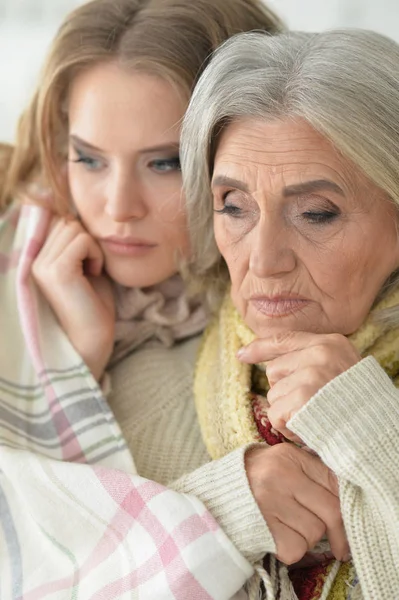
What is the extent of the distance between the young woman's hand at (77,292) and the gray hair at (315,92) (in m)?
0.33

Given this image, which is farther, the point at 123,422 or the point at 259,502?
the point at 123,422

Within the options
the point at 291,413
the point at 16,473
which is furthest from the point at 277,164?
the point at 16,473

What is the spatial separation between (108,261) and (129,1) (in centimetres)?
47

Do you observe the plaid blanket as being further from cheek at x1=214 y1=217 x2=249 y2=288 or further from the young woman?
cheek at x1=214 y1=217 x2=249 y2=288

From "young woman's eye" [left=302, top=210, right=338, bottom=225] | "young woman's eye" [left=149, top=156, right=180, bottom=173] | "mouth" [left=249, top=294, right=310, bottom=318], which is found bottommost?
"mouth" [left=249, top=294, right=310, bottom=318]

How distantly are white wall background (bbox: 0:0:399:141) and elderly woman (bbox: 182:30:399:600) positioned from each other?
98cm

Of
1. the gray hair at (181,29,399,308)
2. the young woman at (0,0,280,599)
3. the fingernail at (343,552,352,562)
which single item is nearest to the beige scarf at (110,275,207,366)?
the young woman at (0,0,280,599)

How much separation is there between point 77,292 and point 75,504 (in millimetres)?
429

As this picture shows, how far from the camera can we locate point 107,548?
1.19 m

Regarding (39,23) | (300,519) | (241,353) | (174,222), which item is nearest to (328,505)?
(300,519)

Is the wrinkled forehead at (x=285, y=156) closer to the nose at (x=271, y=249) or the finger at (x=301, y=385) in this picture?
the nose at (x=271, y=249)

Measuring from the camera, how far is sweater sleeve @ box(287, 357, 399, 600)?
105cm

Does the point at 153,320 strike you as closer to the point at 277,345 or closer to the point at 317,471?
the point at 277,345

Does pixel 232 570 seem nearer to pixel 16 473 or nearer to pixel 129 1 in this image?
pixel 16 473
